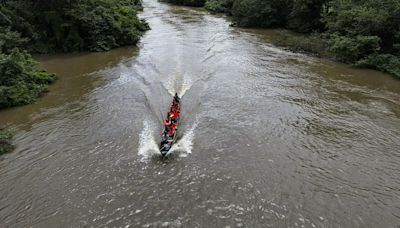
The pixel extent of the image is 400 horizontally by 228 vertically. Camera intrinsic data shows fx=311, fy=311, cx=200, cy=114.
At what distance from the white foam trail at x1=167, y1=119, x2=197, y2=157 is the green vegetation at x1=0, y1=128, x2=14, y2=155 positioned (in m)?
6.69

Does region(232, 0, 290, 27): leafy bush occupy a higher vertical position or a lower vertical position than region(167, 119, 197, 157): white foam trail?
higher

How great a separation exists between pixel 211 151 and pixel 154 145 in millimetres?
2401

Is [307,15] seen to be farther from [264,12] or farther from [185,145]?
[185,145]

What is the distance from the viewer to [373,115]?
15.4m

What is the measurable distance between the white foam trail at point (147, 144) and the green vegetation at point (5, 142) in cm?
535

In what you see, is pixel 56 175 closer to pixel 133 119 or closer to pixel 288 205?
pixel 133 119

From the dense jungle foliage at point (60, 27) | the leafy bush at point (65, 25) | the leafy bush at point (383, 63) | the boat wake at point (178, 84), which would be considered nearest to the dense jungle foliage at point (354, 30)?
the leafy bush at point (383, 63)

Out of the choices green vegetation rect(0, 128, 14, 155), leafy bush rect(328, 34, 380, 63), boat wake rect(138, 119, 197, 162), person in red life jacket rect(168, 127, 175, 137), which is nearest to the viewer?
boat wake rect(138, 119, 197, 162)

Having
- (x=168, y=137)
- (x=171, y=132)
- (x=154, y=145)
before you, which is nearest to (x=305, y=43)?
(x=171, y=132)

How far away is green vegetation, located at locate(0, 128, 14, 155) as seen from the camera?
12664mm

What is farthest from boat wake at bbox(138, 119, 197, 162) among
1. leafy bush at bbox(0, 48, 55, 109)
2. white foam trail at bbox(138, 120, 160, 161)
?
leafy bush at bbox(0, 48, 55, 109)

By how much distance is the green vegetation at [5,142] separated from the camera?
12.7 metres

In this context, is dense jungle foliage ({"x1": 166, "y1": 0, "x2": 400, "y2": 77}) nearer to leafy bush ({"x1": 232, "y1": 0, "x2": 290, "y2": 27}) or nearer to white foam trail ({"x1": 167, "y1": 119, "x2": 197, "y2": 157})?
leafy bush ({"x1": 232, "y1": 0, "x2": 290, "y2": 27})

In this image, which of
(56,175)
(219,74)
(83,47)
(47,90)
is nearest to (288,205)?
(56,175)
